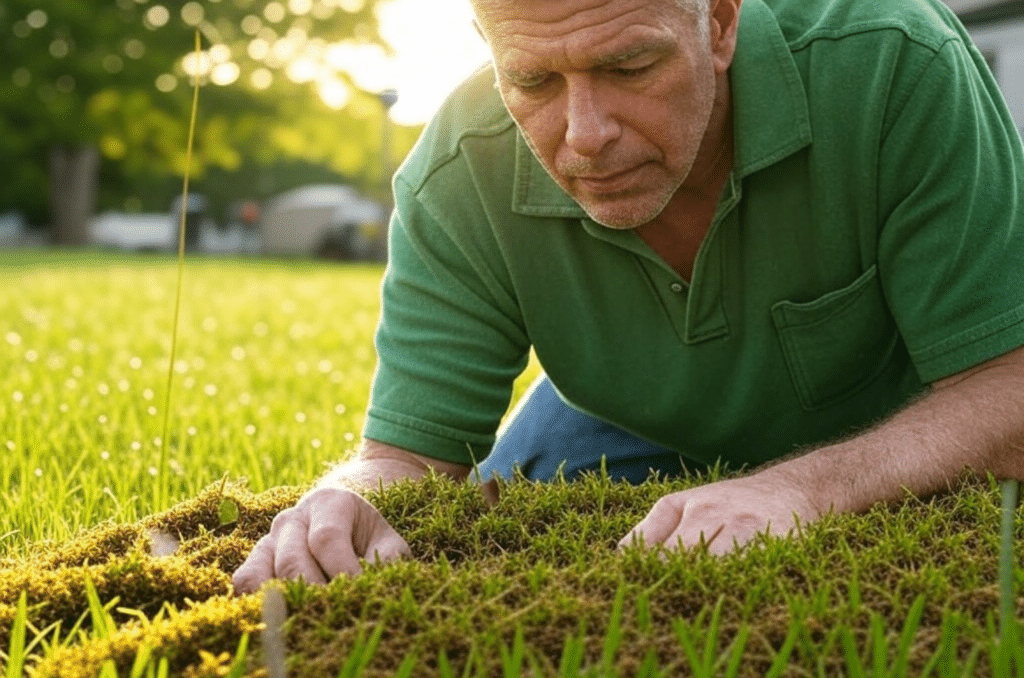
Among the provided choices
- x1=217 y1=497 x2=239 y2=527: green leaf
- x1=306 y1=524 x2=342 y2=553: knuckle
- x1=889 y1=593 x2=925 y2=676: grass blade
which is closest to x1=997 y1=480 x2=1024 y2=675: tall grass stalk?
x1=889 y1=593 x2=925 y2=676: grass blade

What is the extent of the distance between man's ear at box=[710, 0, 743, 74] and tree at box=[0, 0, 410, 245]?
27.3m

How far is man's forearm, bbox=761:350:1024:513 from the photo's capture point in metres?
2.31

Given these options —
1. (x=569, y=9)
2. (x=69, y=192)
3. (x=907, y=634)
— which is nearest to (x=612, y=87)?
(x=569, y=9)

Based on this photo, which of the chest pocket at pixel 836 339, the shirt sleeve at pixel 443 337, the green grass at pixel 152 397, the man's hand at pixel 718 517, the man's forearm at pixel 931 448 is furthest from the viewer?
the green grass at pixel 152 397

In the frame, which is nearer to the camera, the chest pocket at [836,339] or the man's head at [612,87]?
the man's head at [612,87]

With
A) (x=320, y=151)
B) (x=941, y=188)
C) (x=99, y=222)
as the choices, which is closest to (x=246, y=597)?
(x=941, y=188)

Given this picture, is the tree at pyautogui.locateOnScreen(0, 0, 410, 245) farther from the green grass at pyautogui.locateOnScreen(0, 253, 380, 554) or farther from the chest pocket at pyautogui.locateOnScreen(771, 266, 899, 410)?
the chest pocket at pyautogui.locateOnScreen(771, 266, 899, 410)

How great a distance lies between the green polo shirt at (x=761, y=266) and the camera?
8.56 feet

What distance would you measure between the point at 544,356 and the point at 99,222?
41960 mm

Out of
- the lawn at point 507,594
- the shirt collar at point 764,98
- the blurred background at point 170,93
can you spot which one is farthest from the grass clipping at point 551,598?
the blurred background at point 170,93

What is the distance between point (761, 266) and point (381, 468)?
3.03ft

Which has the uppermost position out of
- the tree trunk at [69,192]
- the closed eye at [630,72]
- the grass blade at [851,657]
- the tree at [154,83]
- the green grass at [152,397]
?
the closed eye at [630,72]

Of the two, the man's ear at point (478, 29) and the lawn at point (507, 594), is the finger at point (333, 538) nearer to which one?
the lawn at point (507, 594)

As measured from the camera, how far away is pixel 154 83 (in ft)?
98.6
